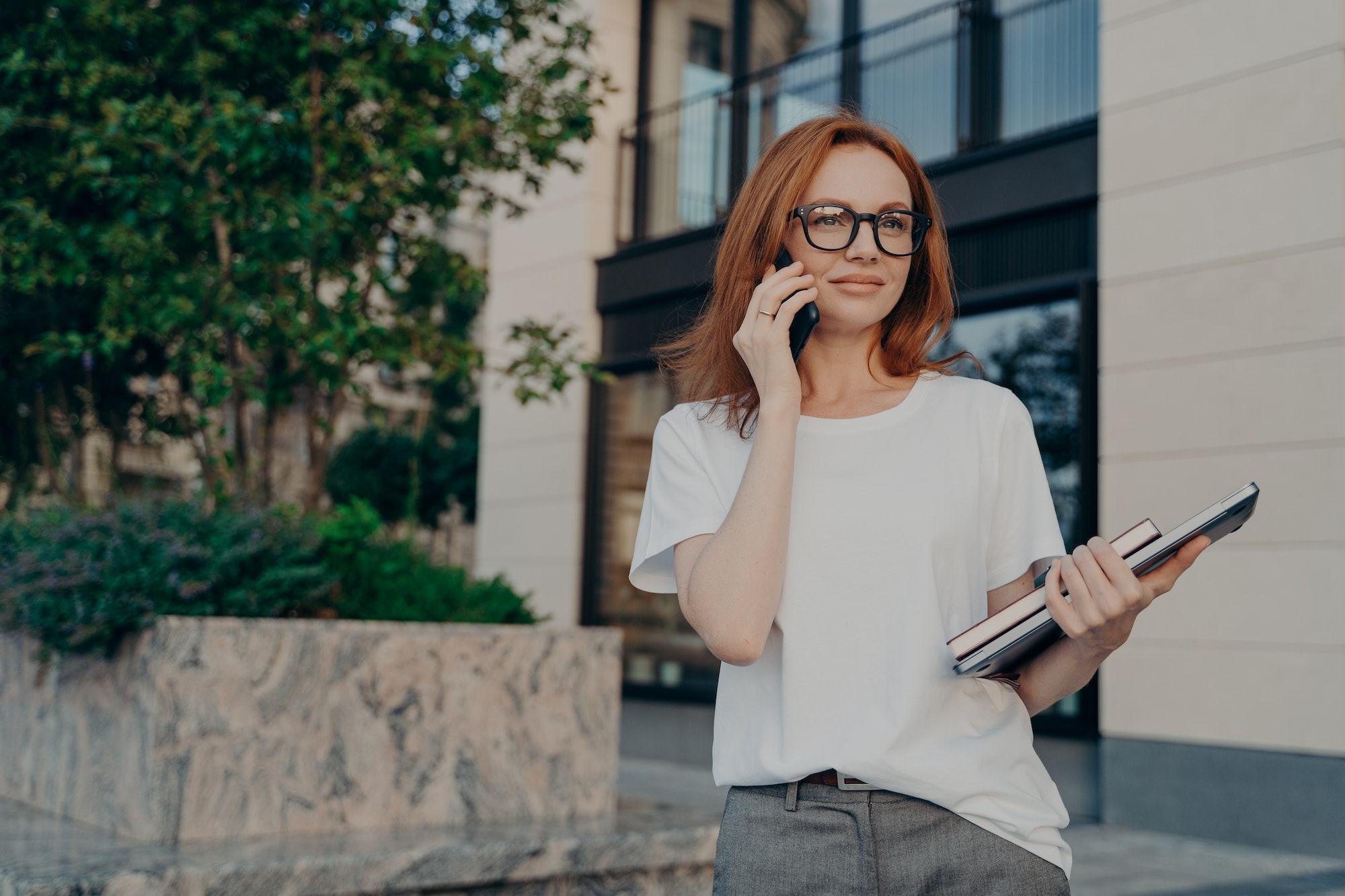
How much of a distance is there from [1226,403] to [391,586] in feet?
15.6

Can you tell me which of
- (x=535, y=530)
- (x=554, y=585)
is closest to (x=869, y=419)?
(x=554, y=585)

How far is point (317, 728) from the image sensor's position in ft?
14.0

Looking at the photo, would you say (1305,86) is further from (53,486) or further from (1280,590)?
(53,486)

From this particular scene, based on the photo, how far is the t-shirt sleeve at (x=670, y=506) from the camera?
163 cm

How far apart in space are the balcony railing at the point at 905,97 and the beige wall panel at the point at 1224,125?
23.9 inches

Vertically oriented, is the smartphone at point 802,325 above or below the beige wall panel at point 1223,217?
below

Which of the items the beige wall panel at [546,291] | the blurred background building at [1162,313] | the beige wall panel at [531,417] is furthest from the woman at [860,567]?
the beige wall panel at [531,417]

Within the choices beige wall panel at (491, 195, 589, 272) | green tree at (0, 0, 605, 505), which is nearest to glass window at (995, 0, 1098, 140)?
green tree at (0, 0, 605, 505)

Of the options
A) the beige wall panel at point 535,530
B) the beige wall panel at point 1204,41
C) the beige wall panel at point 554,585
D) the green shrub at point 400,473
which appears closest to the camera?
the beige wall panel at point 1204,41

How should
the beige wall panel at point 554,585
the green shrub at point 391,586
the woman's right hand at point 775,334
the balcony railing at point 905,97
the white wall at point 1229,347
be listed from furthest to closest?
the beige wall panel at point 554,585, the balcony railing at point 905,97, the white wall at point 1229,347, the green shrub at point 391,586, the woman's right hand at point 775,334

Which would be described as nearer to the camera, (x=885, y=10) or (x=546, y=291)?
(x=885, y=10)

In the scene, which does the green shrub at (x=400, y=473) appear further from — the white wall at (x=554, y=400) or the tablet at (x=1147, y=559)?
the tablet at (x=1147, y=559)

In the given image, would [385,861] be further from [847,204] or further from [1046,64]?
[1046,64]

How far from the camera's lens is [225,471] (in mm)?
5789
